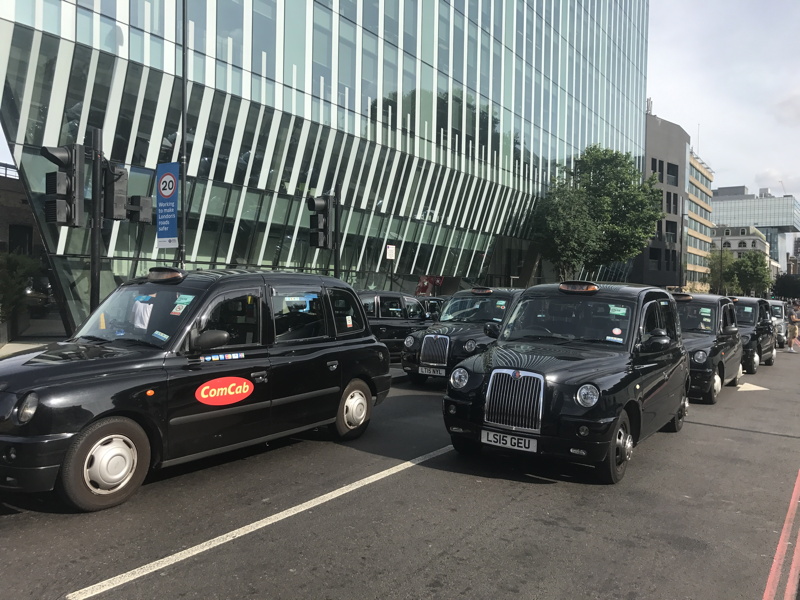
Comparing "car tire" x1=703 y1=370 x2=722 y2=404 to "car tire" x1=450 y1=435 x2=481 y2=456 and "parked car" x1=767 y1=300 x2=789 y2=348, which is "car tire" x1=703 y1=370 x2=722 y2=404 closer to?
"car tire" x1=450 y1=435 x2=481 y2=456

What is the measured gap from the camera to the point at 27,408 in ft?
14.0

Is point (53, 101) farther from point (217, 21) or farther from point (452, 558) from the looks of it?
point (452, 558)

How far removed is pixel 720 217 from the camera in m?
179

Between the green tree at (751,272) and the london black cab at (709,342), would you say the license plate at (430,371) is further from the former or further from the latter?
the green tree at (751,272)

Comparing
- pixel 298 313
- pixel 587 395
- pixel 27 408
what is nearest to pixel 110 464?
pixel 27 408

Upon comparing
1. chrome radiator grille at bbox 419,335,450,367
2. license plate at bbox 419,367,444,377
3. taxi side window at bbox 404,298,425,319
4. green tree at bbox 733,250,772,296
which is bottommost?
license plate at bbox 419,367,444,377

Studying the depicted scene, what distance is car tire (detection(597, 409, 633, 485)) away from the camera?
5.54m

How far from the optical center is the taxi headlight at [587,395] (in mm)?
5434

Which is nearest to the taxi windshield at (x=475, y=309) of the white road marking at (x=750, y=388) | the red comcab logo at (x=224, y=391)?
the white road marking at (x=750, y=388)

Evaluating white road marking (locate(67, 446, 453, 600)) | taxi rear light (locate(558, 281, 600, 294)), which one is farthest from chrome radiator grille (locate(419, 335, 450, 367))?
white road marking (locate(67, 446, 453, 600))

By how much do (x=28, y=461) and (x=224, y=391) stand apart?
1609 mm

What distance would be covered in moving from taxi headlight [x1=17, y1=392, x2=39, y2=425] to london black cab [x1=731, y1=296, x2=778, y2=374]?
598 inches

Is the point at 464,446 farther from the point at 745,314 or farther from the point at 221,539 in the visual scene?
the point at 745,314

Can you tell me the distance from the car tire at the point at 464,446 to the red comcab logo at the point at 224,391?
2104 mm
